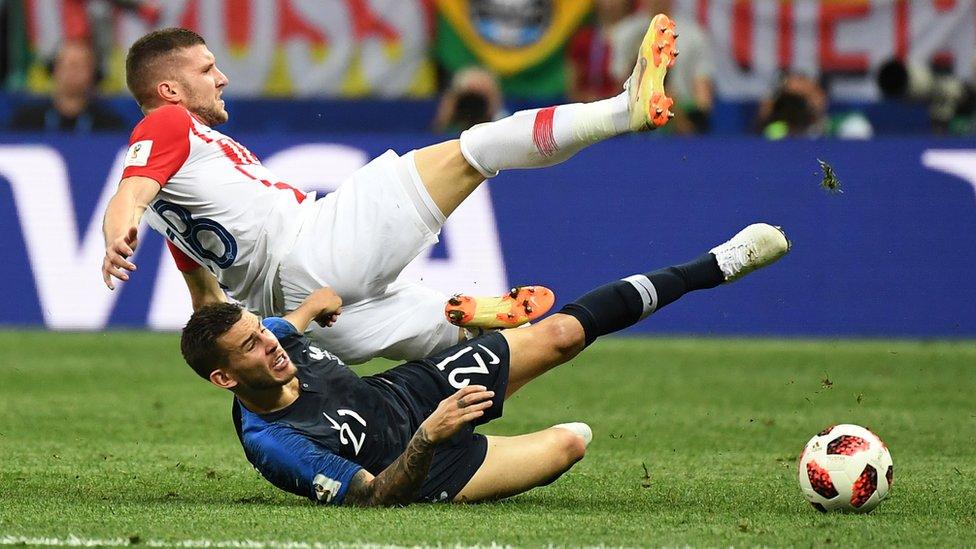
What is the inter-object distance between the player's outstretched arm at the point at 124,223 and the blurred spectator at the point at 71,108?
7685mm

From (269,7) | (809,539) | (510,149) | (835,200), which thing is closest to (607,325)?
(510,149)

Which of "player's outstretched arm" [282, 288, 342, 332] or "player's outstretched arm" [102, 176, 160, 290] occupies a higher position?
"player's outstretched arm" [102, 176, 160, 290]

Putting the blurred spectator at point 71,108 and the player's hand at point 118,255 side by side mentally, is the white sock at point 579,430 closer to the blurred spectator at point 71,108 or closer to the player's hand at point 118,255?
the player's hand at point 118,255

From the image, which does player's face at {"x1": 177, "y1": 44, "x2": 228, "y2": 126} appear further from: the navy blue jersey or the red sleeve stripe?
Result: the red sleeve stripe

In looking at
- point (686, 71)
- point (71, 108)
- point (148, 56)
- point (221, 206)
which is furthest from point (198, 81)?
point (686, 71)

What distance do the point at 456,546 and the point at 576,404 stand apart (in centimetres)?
483

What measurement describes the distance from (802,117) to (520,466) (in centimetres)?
794

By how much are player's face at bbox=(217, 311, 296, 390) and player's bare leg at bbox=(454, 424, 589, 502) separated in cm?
87

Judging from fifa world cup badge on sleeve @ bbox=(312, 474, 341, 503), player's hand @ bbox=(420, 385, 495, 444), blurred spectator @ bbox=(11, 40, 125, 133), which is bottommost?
blurred spectator @ bbox=(11, 40, 125, 133)

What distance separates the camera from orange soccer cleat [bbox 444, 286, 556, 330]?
22.5 ft

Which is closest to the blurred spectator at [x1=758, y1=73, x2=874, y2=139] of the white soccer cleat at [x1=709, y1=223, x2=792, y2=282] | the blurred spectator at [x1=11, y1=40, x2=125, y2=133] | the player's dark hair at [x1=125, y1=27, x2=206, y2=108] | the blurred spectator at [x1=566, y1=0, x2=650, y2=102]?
the blurred spectator at [x1=566, y1=0, x2=650, y2=102]

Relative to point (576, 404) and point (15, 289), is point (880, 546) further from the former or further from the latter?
point (15, 289)

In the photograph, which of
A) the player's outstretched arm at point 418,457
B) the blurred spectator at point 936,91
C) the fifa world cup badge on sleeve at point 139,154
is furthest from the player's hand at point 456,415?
the blurred spectator at point 936,91

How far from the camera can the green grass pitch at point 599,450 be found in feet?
18.8
